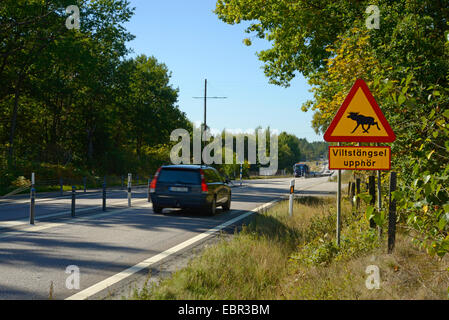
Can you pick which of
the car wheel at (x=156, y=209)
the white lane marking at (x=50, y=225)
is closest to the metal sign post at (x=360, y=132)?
the white lane marking at (x=50, y=225)

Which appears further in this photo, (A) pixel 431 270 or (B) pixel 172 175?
(B) pixel 172 175

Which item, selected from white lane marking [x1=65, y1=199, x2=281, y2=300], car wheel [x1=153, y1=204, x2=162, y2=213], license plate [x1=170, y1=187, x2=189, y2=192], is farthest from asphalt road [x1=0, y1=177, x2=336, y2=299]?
license plate [x1=170, y1=187, x2=189, y2=192]

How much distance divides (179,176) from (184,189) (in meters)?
0.47

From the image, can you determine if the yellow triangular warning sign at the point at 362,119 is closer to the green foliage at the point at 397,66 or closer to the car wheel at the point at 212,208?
the green foliage at the point at 397,66

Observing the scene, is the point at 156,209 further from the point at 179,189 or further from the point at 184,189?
the point at 184,189

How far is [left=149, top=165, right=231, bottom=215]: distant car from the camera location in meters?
13.4

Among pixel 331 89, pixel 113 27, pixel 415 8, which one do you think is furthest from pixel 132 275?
pixel 113 27

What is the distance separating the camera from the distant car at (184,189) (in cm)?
1337

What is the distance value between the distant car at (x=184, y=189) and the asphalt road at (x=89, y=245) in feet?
1.22

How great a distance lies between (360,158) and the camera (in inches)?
263
